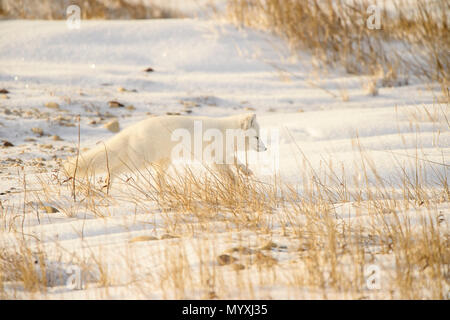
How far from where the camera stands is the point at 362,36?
8.15 meters

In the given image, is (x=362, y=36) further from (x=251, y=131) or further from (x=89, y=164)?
(x=89, y=164)

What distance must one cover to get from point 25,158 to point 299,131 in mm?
2912

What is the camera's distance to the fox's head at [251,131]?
13.7ft

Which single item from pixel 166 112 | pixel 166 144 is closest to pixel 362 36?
pixel 166 112

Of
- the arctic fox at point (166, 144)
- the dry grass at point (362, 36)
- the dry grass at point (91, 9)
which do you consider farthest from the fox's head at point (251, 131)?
the dry grass at point (91, 9)

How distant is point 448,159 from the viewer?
3736 mm

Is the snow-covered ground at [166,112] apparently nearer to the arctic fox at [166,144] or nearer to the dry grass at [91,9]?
the arctic fox at [166,144]

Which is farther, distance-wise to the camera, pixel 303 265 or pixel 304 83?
pixel 304 83

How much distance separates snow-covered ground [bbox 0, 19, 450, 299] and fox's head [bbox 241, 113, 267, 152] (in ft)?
1.03

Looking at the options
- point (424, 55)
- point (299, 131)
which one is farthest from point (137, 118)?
point (424, 55)

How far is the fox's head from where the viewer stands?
418 centimetres

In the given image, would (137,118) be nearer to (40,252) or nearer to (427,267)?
(40,252)

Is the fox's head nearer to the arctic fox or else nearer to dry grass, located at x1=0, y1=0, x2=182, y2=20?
the arctic fox

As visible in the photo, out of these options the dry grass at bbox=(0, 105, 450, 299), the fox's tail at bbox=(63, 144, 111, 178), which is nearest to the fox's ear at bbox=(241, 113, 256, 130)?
the dry grass at bbox=(0, 105, 450, 299)
